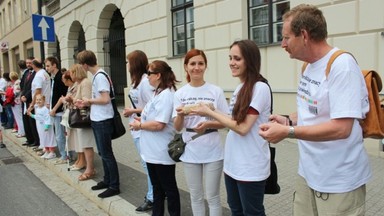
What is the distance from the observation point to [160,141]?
3426 mm

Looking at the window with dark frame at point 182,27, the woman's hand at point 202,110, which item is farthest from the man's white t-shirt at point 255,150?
the window with dark frame at point 182,27

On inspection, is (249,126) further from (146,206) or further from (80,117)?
(80,117)

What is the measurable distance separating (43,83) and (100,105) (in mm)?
3035

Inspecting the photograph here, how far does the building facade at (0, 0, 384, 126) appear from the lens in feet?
19.3

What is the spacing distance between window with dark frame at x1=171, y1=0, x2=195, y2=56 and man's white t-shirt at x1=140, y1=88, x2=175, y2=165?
6.75m

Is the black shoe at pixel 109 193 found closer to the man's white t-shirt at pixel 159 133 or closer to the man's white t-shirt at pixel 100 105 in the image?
the man's white t-shirt at pixel 100 105

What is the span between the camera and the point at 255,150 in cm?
258

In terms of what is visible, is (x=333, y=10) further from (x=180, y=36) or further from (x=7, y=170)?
(x=7, y=170)

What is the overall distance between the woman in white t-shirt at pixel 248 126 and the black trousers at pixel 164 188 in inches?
35.6

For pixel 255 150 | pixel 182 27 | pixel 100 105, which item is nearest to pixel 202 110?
pixel 255 150

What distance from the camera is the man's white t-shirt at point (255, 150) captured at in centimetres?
255

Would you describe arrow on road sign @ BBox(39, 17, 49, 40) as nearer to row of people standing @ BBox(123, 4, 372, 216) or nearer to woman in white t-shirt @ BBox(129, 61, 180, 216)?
row of people standing @ BBox(123, 4, 372, 216)

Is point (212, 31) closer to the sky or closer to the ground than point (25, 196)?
closer to the sky

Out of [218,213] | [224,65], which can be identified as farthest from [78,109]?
[224,65]
